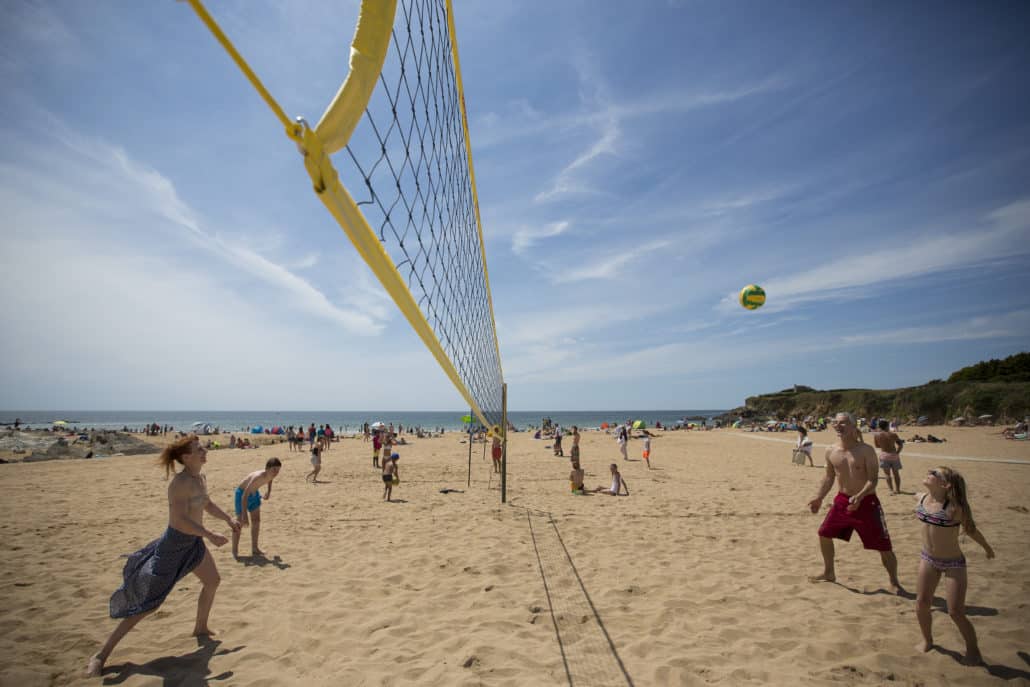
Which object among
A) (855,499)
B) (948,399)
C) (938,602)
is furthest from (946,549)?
(948,399)

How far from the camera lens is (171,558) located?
262 cm

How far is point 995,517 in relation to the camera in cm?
572

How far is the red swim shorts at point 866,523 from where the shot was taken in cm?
336

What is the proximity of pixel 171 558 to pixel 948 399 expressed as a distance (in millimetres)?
41132

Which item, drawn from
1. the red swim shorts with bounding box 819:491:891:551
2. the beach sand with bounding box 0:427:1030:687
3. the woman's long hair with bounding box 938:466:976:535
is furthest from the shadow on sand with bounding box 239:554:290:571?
the woman's long hair with bounding box 938:466:976:535

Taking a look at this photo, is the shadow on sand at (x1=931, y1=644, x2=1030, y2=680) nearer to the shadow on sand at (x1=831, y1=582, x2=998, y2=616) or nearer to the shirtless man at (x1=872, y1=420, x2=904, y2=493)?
the shadow on sand at (x1=831, y1=582, x2=998, y2=616)

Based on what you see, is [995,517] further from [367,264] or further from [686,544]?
[367,264]

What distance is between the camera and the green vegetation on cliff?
81.9 ft

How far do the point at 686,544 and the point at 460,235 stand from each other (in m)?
4.84

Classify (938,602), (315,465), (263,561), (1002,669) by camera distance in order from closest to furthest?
1. (1002,669)
2. (938,602)
3. (263,561)
4. (315,465)

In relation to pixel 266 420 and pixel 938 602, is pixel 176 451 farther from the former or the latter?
pixel 266 420

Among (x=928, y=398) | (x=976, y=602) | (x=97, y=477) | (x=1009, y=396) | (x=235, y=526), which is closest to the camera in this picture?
(x=235, y=526)

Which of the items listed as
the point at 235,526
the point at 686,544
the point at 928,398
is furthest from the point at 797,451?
the point at 928,398

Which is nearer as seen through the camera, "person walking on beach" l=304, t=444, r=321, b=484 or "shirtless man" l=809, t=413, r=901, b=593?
"shirtless man" l=809, t=413, r=901, b=593
